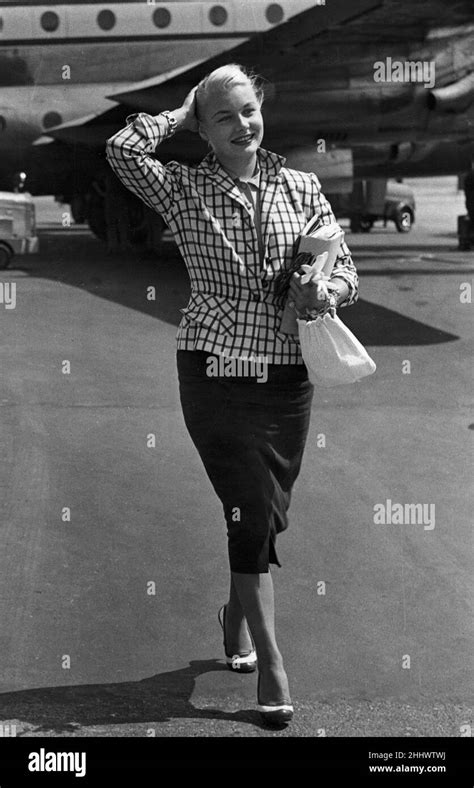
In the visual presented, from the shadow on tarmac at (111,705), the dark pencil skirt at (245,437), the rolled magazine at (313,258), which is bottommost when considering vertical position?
the shadow on tarmac at (111,705)


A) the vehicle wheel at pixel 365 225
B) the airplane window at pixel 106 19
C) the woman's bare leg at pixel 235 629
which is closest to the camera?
the woman's bare leg at pixel 235 629

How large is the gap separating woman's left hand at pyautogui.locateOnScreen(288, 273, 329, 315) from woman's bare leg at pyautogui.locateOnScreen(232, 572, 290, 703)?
33.6 inches

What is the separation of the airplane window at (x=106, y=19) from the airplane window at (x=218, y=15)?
1.51 meters

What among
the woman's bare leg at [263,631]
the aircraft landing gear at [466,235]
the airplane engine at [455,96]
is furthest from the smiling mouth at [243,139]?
the aircraft landing gear at [466,235]

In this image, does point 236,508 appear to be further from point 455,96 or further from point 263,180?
point 455,96

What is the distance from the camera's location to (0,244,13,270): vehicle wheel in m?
15.0

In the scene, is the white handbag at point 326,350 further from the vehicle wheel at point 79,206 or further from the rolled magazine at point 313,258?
the vehicle wheel at point 79,206

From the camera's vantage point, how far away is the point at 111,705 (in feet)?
12.1

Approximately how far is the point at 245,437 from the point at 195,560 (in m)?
1.53

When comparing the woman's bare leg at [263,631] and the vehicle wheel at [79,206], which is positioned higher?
the vehicle wheel at [79,206]

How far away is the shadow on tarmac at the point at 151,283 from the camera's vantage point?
34.8 feet

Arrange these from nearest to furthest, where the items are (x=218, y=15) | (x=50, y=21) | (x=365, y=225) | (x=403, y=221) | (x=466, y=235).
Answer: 1. (x=50, y=21)
2. (x=218, y=15)
3. (x=466, y=235)
4. (x=403, y=221)
5. (x=365, y=225)

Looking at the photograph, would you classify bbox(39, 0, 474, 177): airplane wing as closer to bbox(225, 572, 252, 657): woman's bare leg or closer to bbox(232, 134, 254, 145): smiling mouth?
bbox(232, 134, 254, 145): smiling mouth

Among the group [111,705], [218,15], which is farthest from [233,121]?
[218,15]
